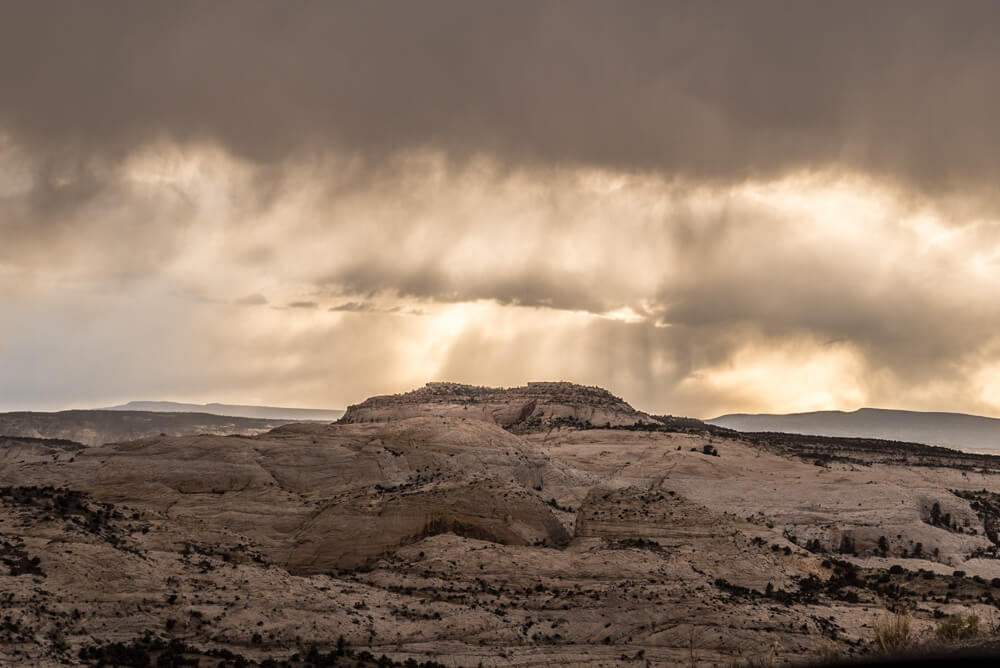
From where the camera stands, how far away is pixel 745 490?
7319 cm

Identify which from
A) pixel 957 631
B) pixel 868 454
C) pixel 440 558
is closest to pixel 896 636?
pixel 957 631

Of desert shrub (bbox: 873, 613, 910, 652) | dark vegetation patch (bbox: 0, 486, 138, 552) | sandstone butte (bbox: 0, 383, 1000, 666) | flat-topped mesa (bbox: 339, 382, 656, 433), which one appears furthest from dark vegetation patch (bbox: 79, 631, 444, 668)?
flat-topped mesa (bbox: 339, 382, 656, 433)

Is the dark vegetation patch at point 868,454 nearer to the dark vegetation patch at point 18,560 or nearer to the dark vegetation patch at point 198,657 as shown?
the dark vegetation patch at point 198,657

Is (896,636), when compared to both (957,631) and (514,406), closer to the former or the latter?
(957,631)

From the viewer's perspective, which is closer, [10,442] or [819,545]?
[819,545]

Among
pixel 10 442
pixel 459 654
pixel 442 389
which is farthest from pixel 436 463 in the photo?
pixel 442 389

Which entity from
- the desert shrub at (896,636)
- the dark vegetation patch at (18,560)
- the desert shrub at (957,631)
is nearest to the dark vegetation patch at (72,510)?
the dark vegetation patch at (18,560)

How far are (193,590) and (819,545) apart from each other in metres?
42.4

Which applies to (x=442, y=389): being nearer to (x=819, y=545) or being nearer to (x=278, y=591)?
(x=819, y=545)

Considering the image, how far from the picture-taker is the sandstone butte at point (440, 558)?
98.7 ft

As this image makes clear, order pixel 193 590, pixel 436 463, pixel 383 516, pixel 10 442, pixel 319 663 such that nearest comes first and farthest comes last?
pixel 319 663 → pixel 193 590 → pixel 383 516 → pixel 436 463 → pixel 10 442

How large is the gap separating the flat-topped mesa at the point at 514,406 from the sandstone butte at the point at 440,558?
46.4m

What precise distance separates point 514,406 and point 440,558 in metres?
85.8

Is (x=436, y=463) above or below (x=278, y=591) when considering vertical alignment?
above
